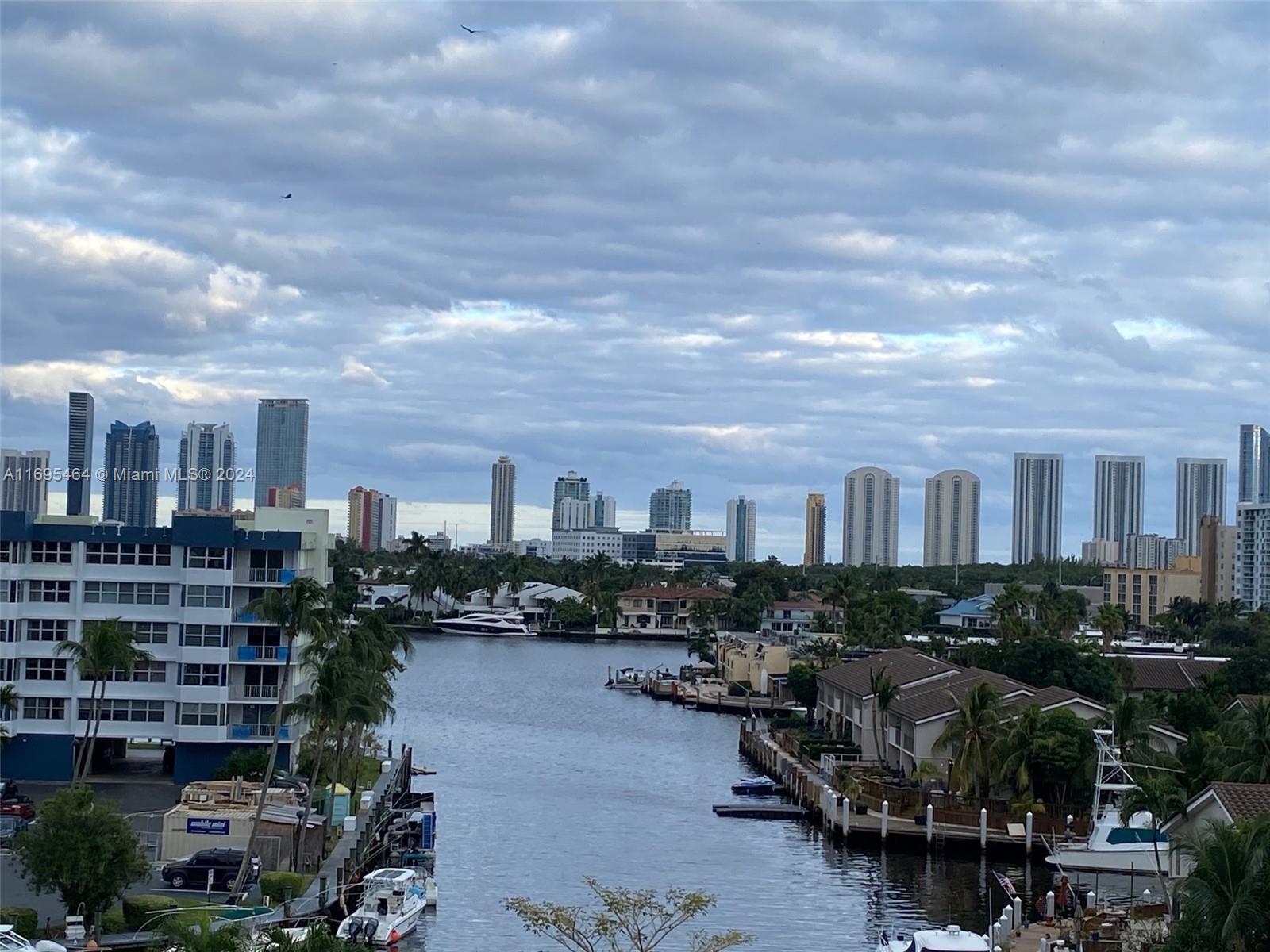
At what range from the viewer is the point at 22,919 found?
43219 mm

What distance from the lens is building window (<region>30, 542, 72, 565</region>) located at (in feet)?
232

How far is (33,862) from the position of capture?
144 feet

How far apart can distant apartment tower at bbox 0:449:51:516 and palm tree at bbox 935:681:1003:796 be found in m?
43.9

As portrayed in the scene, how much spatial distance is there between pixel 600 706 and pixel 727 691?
1375 centimetres

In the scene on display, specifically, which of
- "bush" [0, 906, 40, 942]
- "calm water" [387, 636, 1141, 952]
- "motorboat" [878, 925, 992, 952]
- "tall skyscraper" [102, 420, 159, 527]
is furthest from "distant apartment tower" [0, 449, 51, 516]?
"motorboat" [878, 925, 992, 952]

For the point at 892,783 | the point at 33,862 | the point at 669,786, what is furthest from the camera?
the point at 669,786

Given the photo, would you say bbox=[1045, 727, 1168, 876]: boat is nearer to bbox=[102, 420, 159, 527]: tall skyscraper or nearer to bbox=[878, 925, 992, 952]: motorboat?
bbox=[878, 925, 992, 952]: motorboat

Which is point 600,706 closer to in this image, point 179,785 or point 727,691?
point 727,691

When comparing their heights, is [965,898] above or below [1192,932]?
below

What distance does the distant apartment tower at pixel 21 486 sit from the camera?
261ft

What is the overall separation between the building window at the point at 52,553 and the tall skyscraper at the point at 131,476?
12.5 ft

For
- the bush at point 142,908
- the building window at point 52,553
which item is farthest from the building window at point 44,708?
the bush at point 142,908

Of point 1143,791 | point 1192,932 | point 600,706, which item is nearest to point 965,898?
point 1143,791

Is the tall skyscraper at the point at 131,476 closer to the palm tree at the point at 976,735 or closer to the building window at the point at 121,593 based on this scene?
the building window at the point at 121,593
